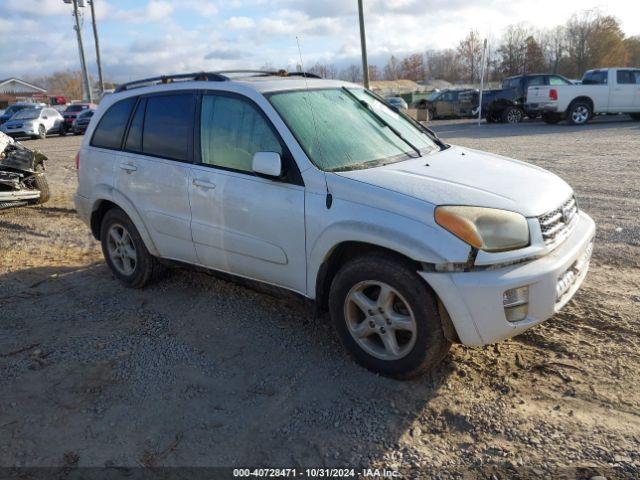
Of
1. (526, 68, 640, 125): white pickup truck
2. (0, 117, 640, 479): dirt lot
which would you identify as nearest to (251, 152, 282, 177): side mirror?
(0, 117, 640, 479): dirt lot

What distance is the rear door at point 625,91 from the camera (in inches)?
762

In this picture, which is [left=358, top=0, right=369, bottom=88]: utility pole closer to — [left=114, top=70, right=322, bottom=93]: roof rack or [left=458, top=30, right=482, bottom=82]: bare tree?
[left=114, top=70, right=322, bottom=93]: roof rack

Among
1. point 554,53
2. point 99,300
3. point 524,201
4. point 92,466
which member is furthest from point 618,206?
point 554,53

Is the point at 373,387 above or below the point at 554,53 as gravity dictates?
below

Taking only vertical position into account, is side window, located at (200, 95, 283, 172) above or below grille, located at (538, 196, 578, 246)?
above

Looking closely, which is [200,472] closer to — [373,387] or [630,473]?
[373,387]

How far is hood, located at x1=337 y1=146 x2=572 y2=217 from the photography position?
318 cm

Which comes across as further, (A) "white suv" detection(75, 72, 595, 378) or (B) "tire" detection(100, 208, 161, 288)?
(B) "tire" detection(100, 208, 161, 288)

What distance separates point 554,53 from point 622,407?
253ft

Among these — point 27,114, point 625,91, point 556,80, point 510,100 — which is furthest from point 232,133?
point 27,114

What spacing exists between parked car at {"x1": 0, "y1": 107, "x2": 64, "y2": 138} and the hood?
27.1 m

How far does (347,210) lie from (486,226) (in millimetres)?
819

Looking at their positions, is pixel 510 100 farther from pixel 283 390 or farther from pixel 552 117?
pixel 283 390

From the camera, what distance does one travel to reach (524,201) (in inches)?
128
